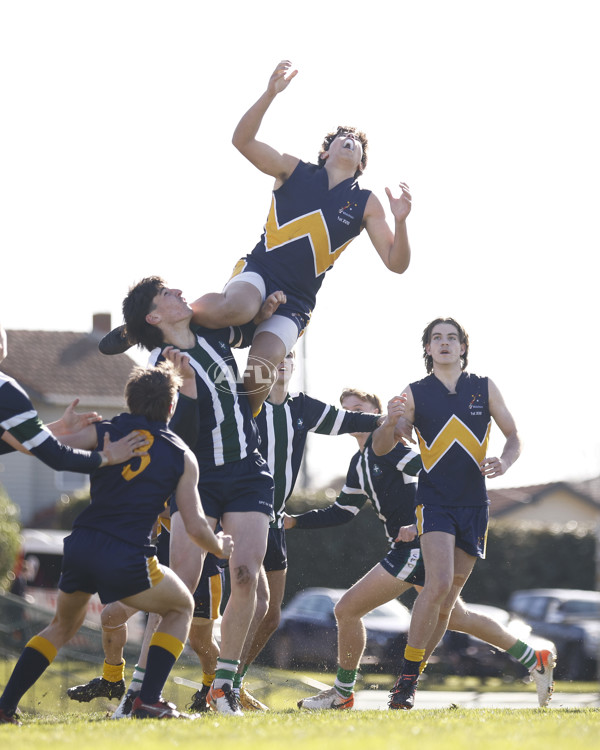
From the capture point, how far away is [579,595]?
2273 centimetres

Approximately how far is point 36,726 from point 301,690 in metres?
4.54

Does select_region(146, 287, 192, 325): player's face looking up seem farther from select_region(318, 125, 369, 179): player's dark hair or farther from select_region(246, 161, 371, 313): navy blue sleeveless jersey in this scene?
select_region(318, 125, 369, 179): player's dark hair

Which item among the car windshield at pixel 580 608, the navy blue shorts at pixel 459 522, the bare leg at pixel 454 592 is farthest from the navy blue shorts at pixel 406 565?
the car windshield at pixel 580 608

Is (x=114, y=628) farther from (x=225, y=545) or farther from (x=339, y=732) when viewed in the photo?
(x=339, y=732)

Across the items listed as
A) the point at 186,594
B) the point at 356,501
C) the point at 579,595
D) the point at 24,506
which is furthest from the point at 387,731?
the point at 24,506

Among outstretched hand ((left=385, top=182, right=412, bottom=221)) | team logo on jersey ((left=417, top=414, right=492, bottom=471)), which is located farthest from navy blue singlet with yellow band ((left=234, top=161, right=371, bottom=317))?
team logo on jersey ((left=417, top=414, right=492, bottom=471))

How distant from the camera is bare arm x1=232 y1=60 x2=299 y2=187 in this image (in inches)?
280

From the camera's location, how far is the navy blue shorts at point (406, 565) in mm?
7789

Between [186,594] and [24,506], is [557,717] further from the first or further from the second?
[24,506]

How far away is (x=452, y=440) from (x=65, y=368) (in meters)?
33.1

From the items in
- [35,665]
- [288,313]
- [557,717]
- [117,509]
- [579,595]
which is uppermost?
[288,313]

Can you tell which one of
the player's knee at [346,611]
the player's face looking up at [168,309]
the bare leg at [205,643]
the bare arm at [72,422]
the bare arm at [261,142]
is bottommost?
the bare leg at [205,643]

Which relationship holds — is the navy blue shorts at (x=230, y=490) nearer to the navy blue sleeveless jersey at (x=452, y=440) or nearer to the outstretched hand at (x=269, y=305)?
the outstretched hand at (x=269, y=305)

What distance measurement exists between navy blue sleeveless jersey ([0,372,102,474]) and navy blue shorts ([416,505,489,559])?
8.48 ft
